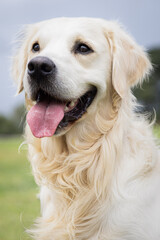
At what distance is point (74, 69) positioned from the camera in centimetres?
315

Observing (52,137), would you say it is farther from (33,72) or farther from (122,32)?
(122,32)

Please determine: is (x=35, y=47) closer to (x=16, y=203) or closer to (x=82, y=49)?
(x=82, y=49)

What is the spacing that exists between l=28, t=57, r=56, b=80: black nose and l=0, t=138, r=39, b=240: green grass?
117 cm

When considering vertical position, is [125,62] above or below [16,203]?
above

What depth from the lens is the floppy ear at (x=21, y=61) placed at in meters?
3.77

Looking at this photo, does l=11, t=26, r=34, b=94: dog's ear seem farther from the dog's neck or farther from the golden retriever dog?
the dog's neck

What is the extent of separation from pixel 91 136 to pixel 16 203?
3956 millimetres

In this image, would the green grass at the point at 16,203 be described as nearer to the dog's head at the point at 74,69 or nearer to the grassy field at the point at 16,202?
the grassy field at the point at 16,202

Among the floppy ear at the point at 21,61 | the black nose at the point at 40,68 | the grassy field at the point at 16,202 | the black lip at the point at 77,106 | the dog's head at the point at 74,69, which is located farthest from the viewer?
Result: the grassy field at the point at 16,202

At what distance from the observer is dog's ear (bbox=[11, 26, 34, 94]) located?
3.77 meters

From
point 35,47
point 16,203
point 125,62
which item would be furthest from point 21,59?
point 16,203

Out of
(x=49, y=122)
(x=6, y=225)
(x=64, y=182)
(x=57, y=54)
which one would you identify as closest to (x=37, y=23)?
(x=57, y=54)

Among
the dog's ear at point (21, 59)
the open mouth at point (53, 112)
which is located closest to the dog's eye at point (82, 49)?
the open mouth at point (53, 112)

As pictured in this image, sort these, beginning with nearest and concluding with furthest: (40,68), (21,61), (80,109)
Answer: (40,68), (80,109), (21,61)
